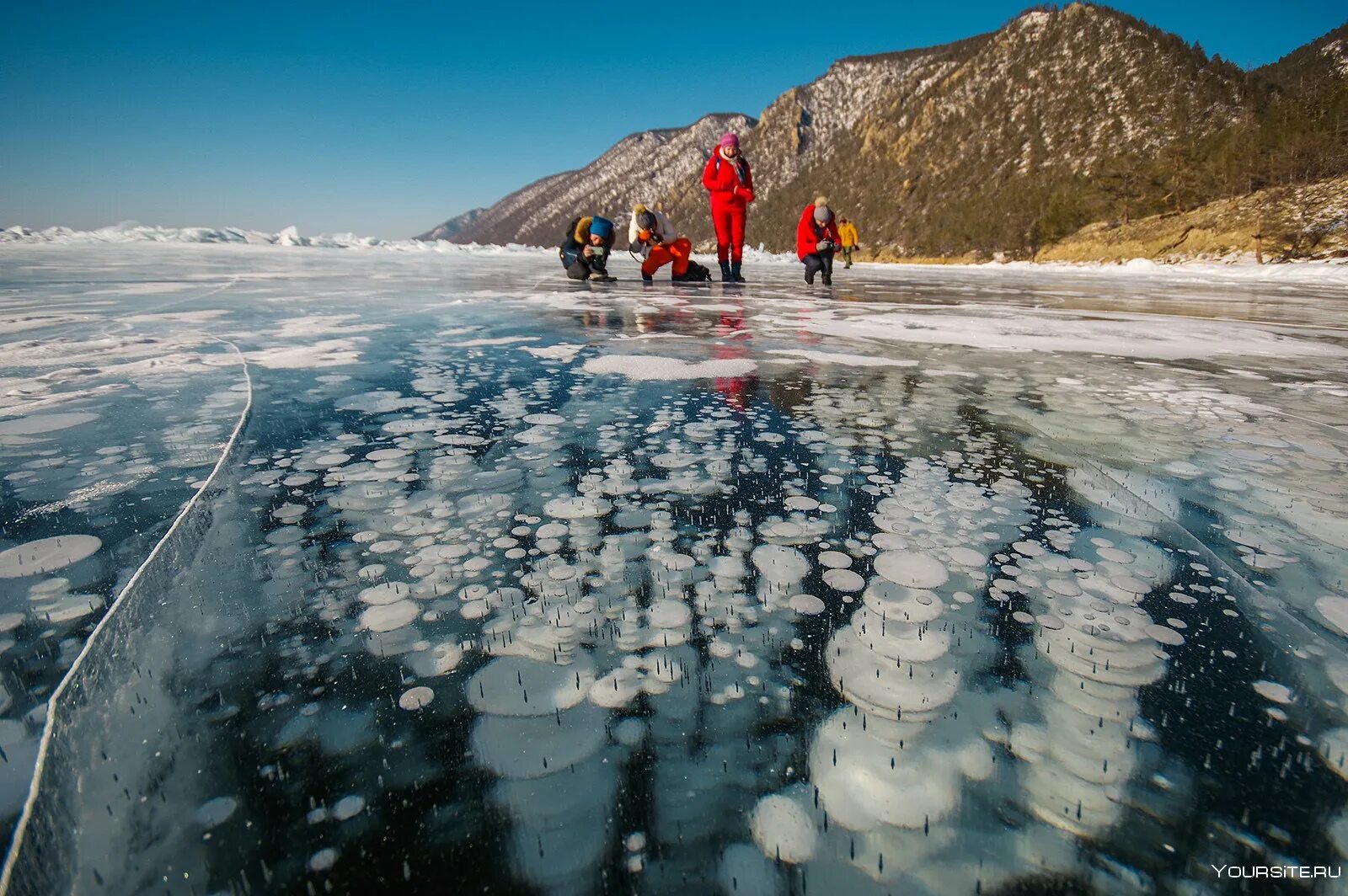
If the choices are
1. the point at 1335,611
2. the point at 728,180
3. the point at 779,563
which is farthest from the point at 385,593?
the point at 728,180

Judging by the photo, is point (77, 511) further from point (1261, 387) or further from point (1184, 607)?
point (1261, 387)

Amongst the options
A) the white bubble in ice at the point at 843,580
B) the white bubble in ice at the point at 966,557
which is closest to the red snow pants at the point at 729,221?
the white bubble in ice at the point at 966,557

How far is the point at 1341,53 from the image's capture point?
54062 millimetres

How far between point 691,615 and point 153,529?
1.41m

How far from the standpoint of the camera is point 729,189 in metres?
10.9

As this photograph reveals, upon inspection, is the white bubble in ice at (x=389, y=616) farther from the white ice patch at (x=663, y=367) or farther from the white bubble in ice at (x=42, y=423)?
the white ice patch at (x=663, y=367)

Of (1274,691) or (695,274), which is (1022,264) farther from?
(1274,691)

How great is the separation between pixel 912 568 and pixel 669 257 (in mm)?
10575

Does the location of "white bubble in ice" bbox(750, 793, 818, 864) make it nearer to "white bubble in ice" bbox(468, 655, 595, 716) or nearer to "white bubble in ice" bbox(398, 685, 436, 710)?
"white bubble in ice" bbox(468, 655, 595, 716)

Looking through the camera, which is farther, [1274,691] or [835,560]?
[835,560]

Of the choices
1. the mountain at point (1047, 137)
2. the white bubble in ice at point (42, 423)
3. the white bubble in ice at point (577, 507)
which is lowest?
the white bubble in ice at point (577, 507)

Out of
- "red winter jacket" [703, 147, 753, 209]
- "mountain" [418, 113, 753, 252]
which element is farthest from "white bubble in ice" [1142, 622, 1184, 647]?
"mountain" [418, 113, 753, 252]

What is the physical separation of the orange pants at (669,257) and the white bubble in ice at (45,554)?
10.3 m

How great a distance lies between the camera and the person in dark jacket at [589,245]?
1080 cm
